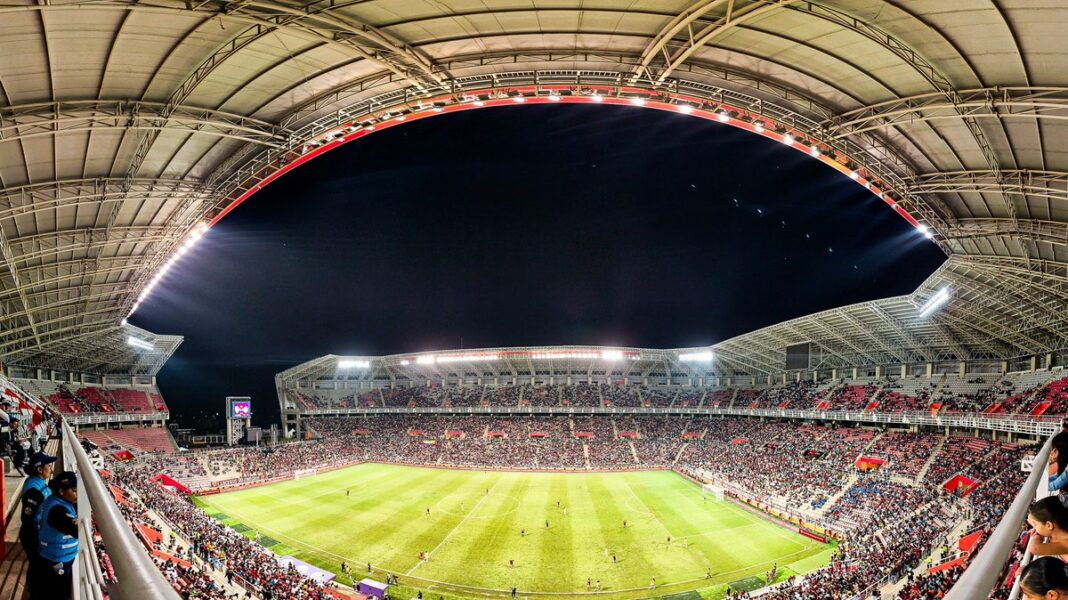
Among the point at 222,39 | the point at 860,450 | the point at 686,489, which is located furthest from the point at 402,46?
the point at 860,450

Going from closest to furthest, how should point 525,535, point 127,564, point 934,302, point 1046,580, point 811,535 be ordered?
point 127,564 < point 1046,580 < point 811,535 < point 525,535 < point 934,302

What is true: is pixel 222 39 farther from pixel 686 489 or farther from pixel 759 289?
pixel 759 289

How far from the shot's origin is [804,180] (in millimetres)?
57406

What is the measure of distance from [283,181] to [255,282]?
25.0 m

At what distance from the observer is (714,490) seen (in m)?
43.3

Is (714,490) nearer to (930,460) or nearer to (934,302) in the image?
(930,460)

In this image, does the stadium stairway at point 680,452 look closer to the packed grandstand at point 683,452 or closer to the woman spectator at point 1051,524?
the packed grandstand at point 683,452

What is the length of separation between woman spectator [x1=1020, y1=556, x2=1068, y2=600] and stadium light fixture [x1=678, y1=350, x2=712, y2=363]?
6733cm

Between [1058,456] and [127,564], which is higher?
[127,564]

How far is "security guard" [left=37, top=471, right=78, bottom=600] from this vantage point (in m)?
4.02

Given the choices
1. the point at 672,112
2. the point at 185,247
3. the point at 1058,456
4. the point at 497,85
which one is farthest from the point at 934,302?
the point at 185,247

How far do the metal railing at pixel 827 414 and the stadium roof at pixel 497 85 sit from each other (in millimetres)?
19807

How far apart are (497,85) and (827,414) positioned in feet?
165

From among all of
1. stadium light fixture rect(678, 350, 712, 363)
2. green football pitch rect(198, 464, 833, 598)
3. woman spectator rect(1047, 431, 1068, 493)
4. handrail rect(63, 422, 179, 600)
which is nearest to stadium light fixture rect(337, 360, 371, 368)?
green football pitch rect(198, 464, 833, 598)
